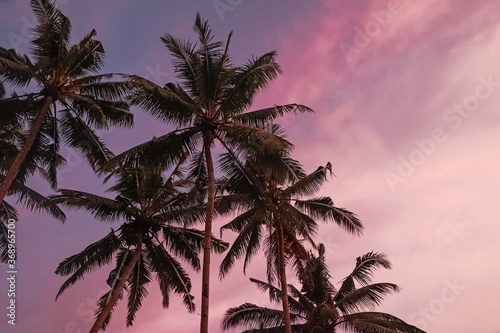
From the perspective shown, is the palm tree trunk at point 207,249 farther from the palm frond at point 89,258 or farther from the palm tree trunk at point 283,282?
the palm frond at point 89,258

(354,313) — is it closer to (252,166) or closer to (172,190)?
(252,166)

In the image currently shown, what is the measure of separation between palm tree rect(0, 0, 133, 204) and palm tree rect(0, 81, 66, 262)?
795mm

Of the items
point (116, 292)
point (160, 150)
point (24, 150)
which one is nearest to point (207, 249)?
point (160, 150)

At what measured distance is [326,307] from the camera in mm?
23234

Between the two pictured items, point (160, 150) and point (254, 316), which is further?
point (254, 316)

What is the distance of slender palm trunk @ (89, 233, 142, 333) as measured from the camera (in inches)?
843

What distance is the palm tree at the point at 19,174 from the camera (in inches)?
916

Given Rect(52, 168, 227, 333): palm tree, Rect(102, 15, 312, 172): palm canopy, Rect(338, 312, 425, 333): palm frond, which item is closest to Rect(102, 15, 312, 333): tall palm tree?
Rect(102, 15, 312, 172): palm canopy

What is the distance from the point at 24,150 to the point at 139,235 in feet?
26.0

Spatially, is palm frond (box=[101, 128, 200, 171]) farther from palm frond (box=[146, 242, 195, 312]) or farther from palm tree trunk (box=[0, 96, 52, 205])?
palm frond (box=[146, 242, 195, 312])

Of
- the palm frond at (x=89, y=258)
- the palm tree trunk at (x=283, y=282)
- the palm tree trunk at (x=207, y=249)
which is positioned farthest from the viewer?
the palm frond at (x=89, y=258)

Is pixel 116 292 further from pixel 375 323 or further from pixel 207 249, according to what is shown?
pixel 375 323

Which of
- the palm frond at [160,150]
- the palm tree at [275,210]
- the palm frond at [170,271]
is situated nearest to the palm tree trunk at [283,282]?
the palm tree at [275,210]

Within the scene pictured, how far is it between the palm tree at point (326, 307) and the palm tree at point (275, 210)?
6.85 feet
